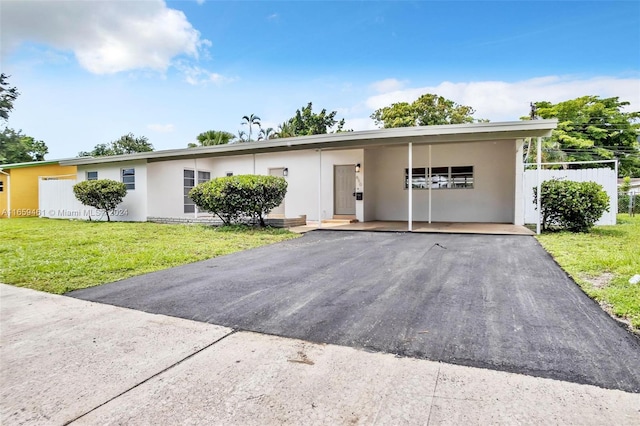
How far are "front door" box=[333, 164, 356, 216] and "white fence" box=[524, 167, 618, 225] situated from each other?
5613mm

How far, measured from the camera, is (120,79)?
15.3 m

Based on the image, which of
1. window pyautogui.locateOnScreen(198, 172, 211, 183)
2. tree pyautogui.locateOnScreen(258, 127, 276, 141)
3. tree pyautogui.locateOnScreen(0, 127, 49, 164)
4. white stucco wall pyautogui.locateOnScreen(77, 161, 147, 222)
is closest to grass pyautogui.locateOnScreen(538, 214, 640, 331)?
tree pyautogui.locateOnScreen(0, 127, 49, 164)

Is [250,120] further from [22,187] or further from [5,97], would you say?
[5,97]

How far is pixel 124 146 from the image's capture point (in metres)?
33.8

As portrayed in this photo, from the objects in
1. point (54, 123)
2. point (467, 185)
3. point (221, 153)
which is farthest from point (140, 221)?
point (467, 185)

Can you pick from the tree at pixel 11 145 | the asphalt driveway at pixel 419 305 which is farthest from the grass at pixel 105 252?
the tree at pixel 11 145

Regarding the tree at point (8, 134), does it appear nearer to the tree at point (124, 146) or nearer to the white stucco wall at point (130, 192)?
the white stucco wall at point (130, 192)

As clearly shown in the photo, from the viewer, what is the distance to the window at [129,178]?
46.8 feet

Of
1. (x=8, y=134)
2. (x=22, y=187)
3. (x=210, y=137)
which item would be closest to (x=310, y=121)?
(x=210, y=137)

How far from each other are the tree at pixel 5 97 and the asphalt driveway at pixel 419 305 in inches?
163

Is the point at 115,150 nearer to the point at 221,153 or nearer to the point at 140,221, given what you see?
the point at 140,221

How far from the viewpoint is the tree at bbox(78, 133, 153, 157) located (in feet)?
111

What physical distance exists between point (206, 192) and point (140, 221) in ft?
16.7

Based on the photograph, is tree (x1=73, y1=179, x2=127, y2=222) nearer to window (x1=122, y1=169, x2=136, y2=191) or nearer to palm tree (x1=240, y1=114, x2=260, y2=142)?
window (x1=122, y1=169, x2=136, y2=191)
